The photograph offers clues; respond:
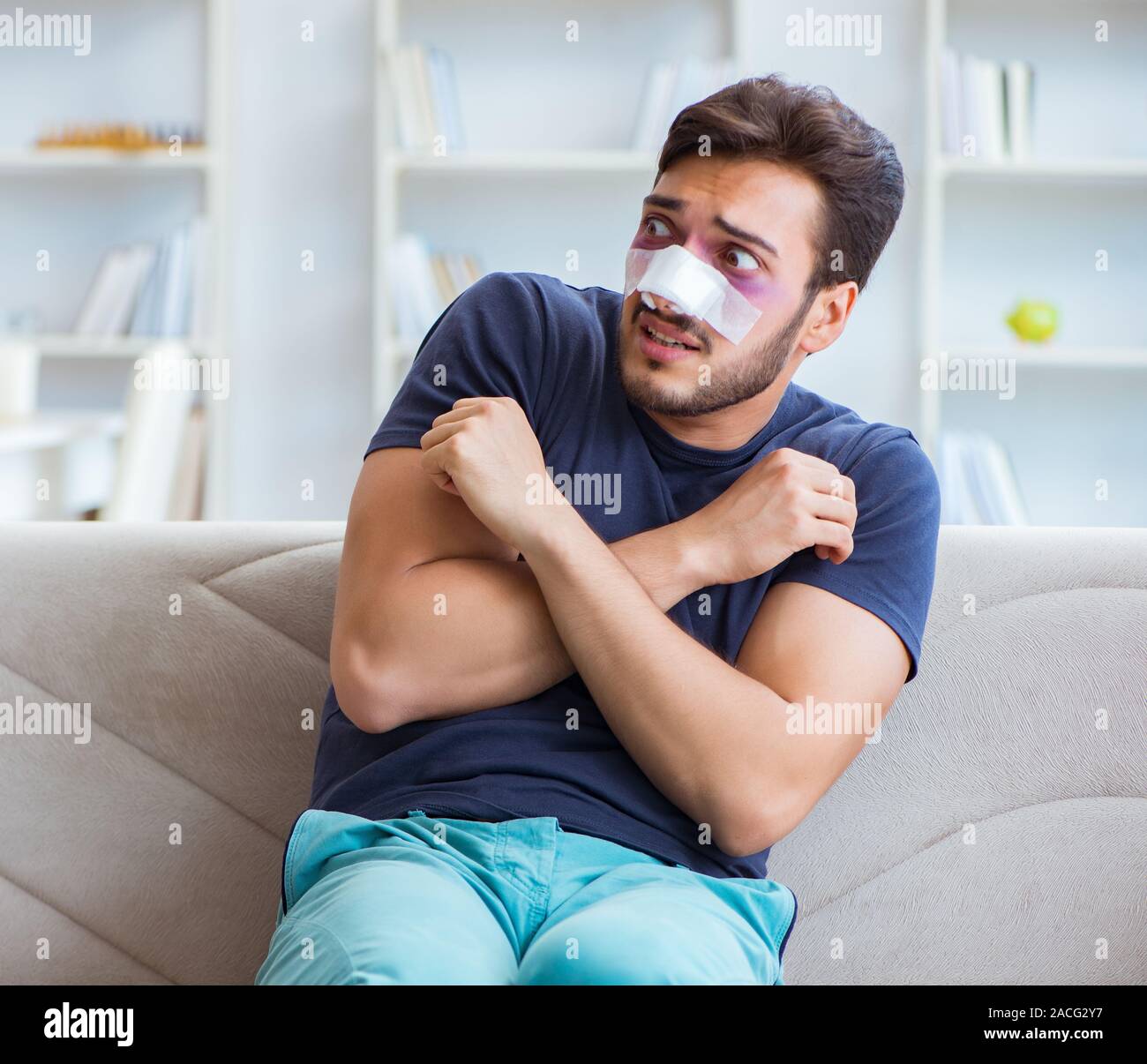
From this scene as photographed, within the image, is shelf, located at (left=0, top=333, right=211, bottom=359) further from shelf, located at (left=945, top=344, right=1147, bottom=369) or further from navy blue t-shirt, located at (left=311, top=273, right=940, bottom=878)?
navy blue t-shirt, located at (left=311, top=273, right=940, bottom=878)

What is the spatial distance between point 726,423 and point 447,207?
2.53 meters

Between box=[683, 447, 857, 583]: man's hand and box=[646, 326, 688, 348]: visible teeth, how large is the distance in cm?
17

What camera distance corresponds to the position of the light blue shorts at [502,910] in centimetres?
87

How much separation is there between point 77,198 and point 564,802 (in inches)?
128

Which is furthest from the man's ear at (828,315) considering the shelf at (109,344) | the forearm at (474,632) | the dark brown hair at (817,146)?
the shelf at (109,344)

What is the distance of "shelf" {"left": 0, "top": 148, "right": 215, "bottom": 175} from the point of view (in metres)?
3.45

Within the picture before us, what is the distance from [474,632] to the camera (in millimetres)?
1062

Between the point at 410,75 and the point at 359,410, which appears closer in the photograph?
the point at 410,75

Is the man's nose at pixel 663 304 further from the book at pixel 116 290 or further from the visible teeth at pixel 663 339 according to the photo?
the book at pixel 116 290

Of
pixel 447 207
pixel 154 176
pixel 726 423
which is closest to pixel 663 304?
pixel 726 423

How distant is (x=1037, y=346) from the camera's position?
11.2 ft

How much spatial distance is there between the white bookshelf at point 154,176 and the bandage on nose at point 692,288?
251 cm
